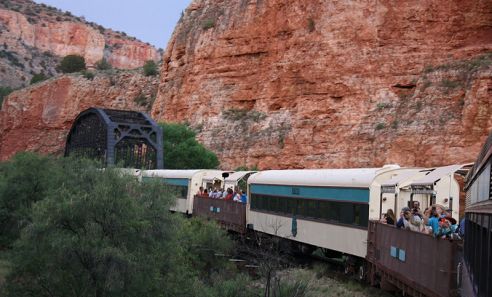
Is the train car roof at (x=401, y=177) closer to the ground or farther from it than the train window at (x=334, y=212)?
farther from it

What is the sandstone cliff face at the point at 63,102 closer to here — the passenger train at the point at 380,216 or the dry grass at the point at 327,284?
the passenger train at the point at 380,216

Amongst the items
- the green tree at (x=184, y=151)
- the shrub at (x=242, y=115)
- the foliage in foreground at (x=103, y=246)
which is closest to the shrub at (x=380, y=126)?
the shrub at (x=242, y=115)

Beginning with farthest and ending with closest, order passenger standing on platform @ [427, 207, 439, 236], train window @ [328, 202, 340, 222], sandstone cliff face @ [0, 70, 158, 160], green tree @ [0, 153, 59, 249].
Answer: sandstone cliff face @ [0, 70, 158, 160] → green tree @ [0, 153, 59, 249] → train window @ [328, 202, 340, 222] → passenger standing on platform @ [427, 207, 439, 236]

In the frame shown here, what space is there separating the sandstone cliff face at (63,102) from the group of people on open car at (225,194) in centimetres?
4998

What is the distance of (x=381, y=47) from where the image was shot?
4669 cm

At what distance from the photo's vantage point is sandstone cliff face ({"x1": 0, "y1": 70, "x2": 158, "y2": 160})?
81.9m

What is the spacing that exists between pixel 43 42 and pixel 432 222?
158 m

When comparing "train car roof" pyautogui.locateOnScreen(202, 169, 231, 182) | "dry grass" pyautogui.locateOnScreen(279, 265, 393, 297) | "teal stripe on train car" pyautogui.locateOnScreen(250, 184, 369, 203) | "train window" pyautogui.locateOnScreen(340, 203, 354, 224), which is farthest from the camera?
"train car roof" pyautogui.locateOnScreen(202, 169, 231, 182)

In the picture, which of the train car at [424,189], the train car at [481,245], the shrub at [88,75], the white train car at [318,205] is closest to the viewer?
the train car at [481,245]

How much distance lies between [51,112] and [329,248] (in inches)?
2746

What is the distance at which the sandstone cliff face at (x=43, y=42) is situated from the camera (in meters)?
142

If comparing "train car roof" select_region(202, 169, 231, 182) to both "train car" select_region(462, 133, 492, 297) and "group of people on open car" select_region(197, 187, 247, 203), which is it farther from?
"train car" select_region(462, 133, 492, 297)

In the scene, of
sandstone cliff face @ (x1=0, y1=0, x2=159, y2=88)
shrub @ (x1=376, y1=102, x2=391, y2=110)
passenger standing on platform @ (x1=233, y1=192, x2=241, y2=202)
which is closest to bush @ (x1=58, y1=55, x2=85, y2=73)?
sandstone cliff face @ (x1=0, y1=0, x2=159, y2=88)

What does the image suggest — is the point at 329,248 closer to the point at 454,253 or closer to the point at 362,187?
the point at 362,187
